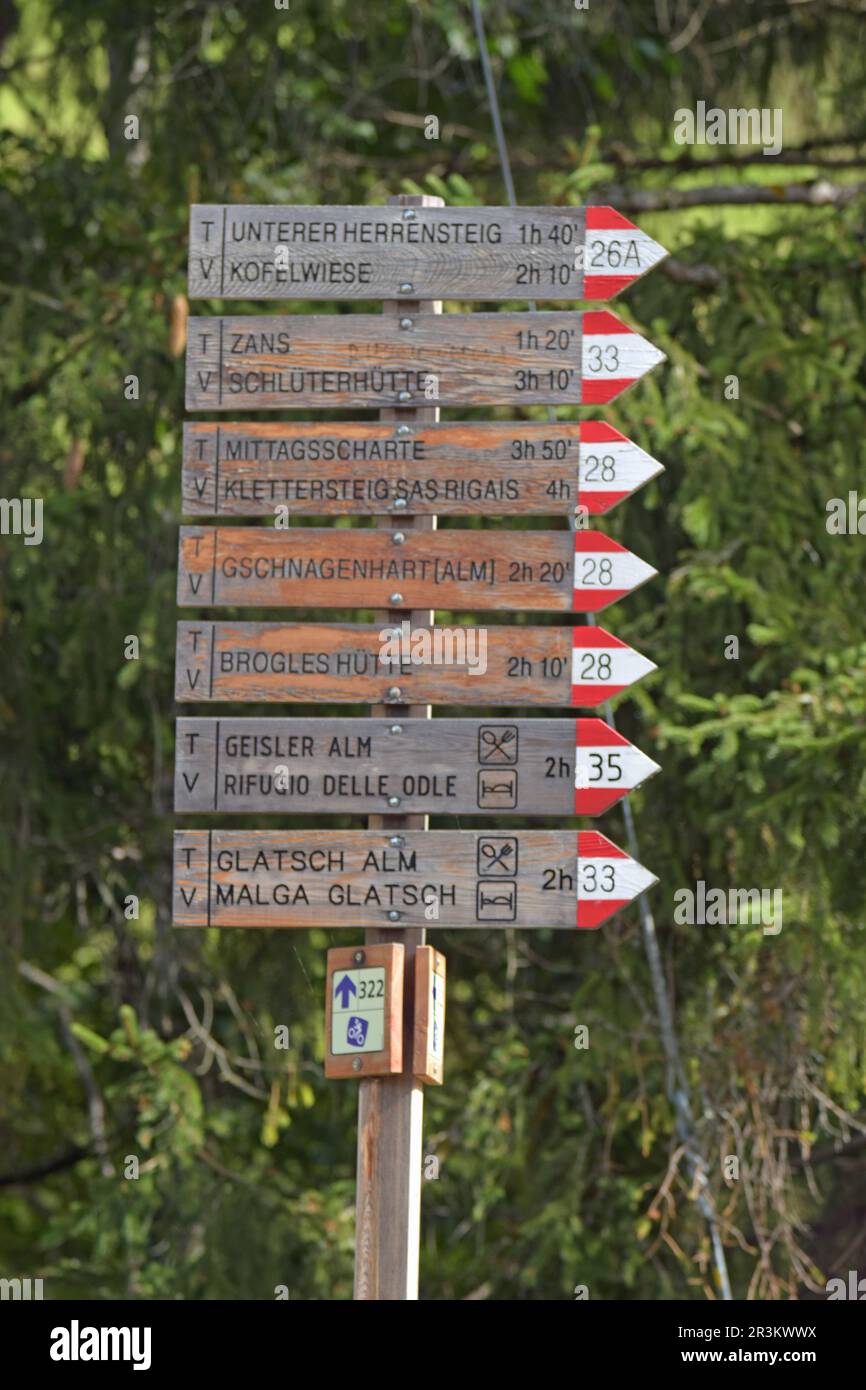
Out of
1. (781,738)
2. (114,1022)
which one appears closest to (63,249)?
(114,1022)

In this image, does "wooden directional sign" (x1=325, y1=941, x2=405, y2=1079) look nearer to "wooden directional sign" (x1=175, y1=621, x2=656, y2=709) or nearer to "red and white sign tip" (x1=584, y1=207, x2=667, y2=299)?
"wooden directional sign" (x1=175, y1=621, x2=656, y2=709)

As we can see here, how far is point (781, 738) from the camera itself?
6074 millimetres

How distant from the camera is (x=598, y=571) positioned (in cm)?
450

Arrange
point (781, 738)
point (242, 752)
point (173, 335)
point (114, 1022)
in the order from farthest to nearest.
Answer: point (114, 1022) → point (173, 335) → point (781, 738) → point (242, 752)

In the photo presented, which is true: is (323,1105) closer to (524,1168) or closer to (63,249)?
(524,1168)

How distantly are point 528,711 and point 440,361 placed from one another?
142 inches

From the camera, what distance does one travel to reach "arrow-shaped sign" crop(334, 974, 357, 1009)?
14.3ft

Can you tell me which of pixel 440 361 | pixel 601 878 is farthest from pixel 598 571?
pixel 601 878

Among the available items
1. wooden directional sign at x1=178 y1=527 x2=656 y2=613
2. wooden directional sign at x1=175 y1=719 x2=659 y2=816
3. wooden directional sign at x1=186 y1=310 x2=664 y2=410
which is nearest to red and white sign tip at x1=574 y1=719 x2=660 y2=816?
wooden directional sign at x1=175 y1=719 x2=659 y2=816

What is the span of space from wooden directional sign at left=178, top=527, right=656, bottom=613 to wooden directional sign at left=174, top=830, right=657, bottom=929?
0.52 meters

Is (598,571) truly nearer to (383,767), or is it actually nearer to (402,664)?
(402,664)

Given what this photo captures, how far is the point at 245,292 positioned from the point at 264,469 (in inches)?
16.4

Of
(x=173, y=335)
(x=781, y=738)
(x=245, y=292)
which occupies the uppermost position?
(x=173, y=335)

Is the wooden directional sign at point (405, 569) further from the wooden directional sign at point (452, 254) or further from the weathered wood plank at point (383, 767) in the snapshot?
the wooden directional sign at point (452, 254)
